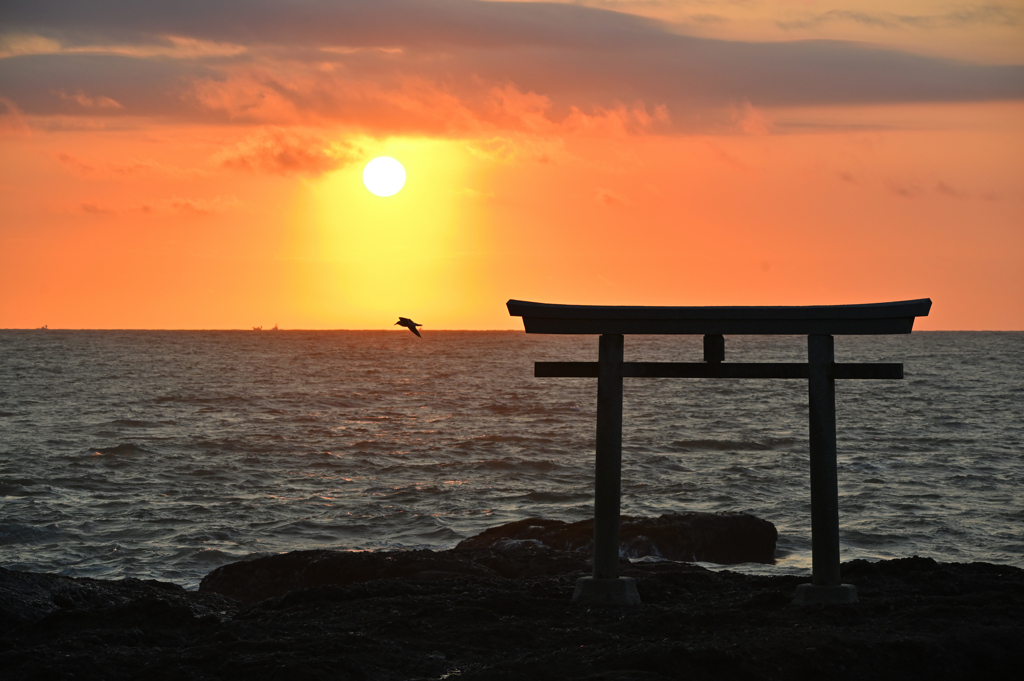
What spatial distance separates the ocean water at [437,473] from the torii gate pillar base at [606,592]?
5801mm

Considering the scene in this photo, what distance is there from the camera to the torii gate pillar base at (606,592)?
30.2ft

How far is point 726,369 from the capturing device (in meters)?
9.12

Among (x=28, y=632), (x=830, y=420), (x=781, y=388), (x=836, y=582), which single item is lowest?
(x=28, y=632)

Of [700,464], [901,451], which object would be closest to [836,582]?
[700,464]

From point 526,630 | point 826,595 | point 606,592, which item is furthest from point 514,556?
point 826,595

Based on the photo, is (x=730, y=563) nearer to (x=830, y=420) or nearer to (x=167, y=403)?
(x=830, y=420)

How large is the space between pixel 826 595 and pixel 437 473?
18.3 metres

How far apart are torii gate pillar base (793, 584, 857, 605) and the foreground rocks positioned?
0.41 feet

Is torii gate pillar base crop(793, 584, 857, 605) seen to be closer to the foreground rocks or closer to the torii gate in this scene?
the torii gate

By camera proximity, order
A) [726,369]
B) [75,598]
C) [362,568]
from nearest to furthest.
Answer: [726,369] < [75,598] < [362,568]

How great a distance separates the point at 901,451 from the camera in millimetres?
29859

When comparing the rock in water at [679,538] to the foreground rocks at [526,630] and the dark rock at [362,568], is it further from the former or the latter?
the foreground rocks at [526,630]

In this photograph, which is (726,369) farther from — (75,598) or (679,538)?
(75,598)

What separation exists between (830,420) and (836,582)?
153 centimetres
